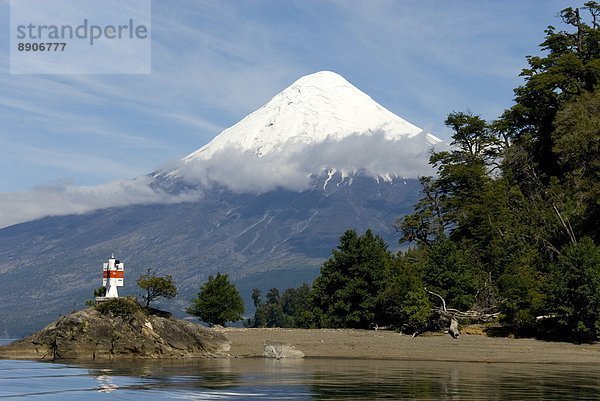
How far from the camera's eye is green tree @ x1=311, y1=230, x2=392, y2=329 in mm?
74062

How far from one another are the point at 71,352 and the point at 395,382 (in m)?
25.8

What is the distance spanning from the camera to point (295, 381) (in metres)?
42.1

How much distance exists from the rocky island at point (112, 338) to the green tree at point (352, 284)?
52.3 ft

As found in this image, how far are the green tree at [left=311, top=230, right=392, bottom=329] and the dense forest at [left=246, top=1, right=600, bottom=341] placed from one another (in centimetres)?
10

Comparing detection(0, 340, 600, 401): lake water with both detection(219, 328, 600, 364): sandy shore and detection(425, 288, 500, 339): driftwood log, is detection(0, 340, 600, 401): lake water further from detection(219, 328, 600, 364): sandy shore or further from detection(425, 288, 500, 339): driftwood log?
detection(425, 288, 500, 339): driftwood log

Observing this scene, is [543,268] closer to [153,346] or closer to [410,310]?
[410,310]

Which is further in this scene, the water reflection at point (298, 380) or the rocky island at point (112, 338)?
the rocky island at point (112, 338)

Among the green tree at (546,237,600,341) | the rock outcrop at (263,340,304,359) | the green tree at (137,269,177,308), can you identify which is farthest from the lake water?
the green tree at (137,269,177,308)

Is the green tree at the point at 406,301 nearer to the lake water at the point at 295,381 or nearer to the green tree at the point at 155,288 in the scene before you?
the lake water at the point at 295,381

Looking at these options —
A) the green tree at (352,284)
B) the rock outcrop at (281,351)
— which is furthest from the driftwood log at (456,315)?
the rock outcrop at (281,351)

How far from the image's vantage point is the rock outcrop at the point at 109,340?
5834 centimetres

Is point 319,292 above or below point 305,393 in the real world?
above

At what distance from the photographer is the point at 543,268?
7625cm

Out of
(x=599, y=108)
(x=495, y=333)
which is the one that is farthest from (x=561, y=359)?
(x=599, y=108)
